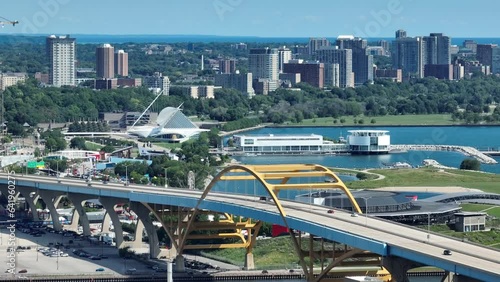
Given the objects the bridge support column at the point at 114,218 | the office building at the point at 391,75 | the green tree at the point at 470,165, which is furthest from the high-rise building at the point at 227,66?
the bridge support column at the point at 114,218

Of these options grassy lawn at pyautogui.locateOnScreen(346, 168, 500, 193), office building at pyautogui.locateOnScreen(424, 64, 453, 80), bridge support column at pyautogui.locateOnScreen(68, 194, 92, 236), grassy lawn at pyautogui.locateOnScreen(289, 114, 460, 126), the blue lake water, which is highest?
office building at pyautogui.locateOnScreen(424, 64, 453, 80)

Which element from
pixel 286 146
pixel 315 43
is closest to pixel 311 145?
pixel 286 146

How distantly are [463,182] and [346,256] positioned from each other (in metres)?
25.5

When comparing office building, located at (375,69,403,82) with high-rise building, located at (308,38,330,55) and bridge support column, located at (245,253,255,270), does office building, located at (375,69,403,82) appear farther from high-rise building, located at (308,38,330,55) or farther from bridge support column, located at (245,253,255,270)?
bridge support column, located at (245,253,255,270)

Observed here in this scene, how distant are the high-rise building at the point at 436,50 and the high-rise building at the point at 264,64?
593 inches

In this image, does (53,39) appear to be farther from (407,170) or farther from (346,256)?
(346,256)

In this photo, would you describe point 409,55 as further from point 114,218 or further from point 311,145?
point 114,218

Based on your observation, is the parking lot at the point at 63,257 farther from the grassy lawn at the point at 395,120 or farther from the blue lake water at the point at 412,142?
the grassy lawn at the point at 395,120

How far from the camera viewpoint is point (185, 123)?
240 feet

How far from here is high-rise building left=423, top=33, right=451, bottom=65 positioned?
12938 centimetres

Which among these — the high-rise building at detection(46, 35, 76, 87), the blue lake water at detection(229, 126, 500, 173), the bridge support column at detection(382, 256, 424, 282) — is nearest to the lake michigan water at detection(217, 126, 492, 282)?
the blue lake water at detection(229, 126, 500, 173)

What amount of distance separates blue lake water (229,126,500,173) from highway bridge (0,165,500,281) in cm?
2419

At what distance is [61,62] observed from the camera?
112 meters

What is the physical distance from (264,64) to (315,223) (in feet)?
308
